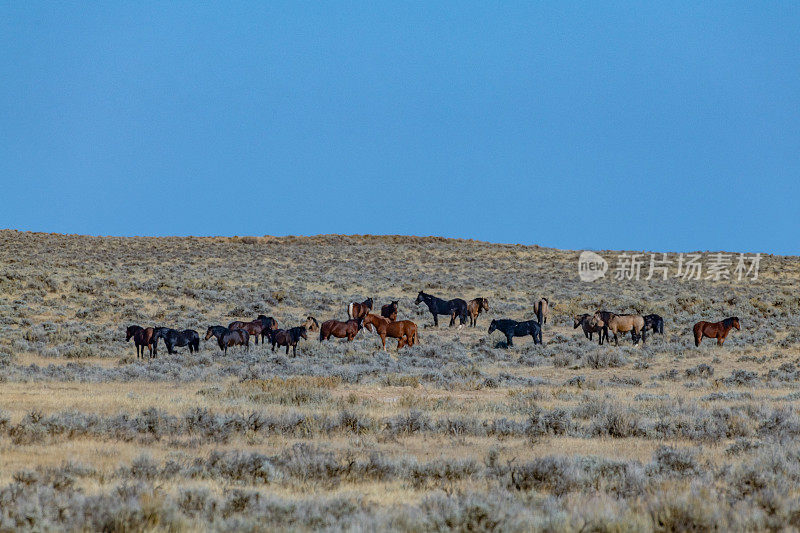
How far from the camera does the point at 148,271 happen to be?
49.3 meters

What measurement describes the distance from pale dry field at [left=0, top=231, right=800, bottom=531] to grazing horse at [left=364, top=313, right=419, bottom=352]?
0.92 metres

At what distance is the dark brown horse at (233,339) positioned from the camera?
24.9m

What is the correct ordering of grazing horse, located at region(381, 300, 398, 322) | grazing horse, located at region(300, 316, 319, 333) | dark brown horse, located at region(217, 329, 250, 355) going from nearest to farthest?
1. dark brown horse, located at region(217, 329, 250, 355)
2. grazing horse, located at region(300, 316, 319, 333)
3. grazing horse, located at region(381, 300, 398, 322)

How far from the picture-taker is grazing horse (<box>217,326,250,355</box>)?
81.7ft

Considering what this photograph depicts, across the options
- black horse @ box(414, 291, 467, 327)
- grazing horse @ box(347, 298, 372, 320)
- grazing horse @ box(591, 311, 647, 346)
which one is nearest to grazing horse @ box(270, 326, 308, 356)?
grazing horse @ box(347, 298, 372, 320)

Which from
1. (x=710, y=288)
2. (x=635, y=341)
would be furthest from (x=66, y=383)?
(x=710, y=288)

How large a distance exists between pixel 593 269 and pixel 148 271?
36.8 metres

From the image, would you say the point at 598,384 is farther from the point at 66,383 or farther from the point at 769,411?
the point at 66,383

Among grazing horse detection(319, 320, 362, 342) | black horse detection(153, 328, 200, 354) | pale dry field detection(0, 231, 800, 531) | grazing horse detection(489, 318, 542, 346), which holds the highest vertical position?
grazing horse detection(489, 318, 542, 346)

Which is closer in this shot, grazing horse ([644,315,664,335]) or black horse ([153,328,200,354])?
black horse ([153,328,200,354])

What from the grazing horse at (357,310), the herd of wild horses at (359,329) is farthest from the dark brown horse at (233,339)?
the grazing horse at (357,310)

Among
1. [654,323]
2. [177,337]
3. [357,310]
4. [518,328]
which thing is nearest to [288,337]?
[177,337]

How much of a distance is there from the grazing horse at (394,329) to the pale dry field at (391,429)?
0.92m

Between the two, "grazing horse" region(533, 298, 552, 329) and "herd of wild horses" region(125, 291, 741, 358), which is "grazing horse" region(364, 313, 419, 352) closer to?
"herd of wild horses" region(125, 291, 741, 358)
